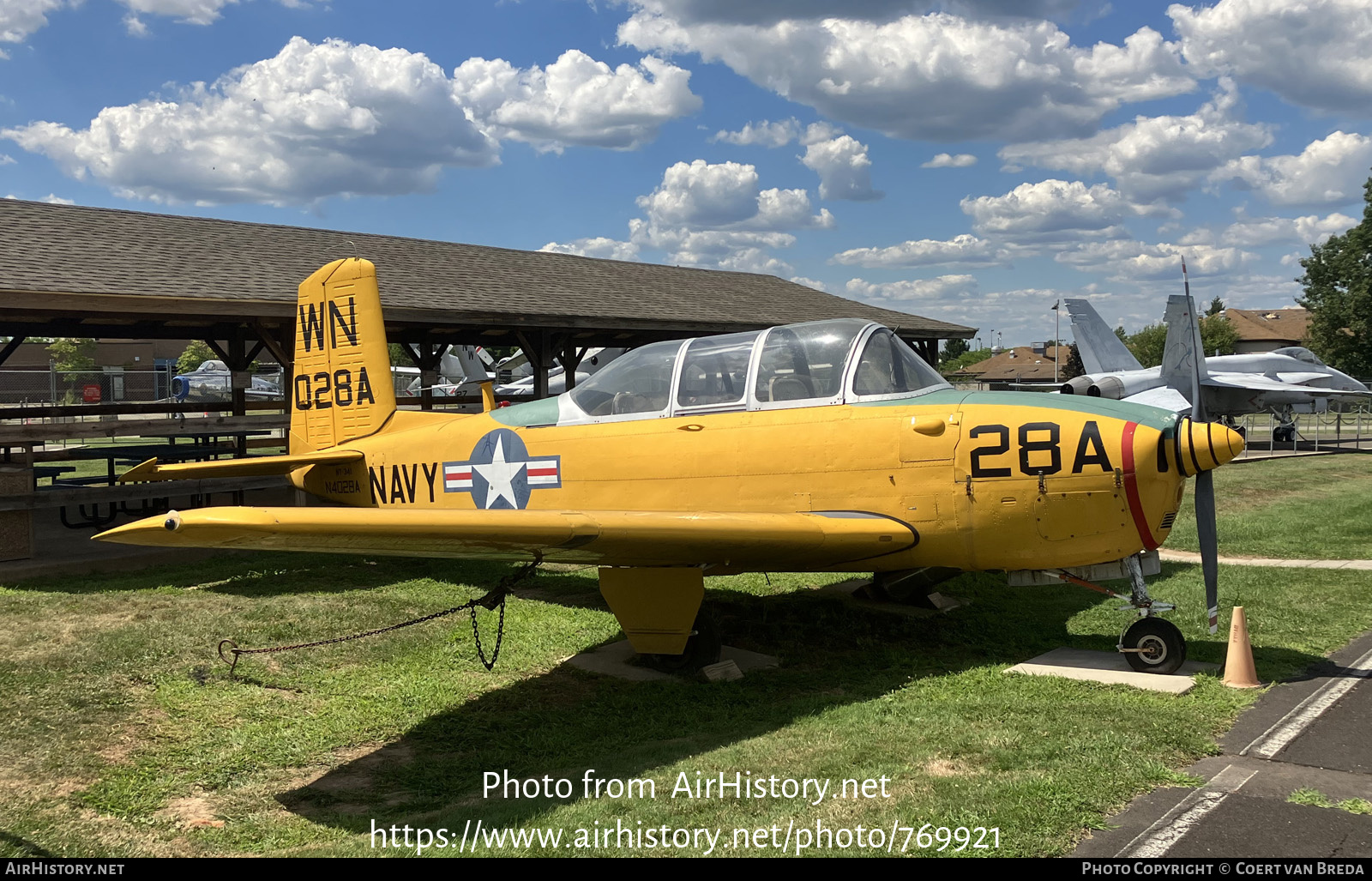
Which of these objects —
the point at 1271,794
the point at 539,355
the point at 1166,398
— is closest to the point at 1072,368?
the point at 1166,398

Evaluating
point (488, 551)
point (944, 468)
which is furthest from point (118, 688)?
point (944, 468)

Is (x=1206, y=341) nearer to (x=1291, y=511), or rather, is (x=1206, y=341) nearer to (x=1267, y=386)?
(x=1267, y=386)

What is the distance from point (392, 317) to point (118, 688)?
7.50 metres

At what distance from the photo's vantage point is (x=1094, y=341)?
29266 millimetres

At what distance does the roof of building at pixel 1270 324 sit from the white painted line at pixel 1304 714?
90934 millimetres

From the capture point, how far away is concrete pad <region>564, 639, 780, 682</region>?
7.07m

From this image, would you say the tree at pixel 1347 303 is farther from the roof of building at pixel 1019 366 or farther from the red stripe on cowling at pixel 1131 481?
the red stripe on cowling at pixel 1131 481

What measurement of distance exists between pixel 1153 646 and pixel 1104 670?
384 mm

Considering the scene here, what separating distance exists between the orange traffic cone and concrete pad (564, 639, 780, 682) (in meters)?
3.15

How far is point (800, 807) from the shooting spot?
432 cm

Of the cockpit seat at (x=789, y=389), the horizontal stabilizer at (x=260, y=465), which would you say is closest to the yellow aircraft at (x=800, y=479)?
the cockpit seat at (x=789, y=389)

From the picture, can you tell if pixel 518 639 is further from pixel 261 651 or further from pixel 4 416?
pixel 4 416

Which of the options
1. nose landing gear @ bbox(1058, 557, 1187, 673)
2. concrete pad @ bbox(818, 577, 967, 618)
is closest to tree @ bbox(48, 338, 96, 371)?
concrete pad @ bbox(818, 577, 967, 618)

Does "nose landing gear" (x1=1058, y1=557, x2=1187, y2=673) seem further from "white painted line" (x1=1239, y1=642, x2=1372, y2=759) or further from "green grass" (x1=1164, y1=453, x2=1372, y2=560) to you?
"green grass" (x1=1164, y1=453, x2=1372, y2=560)
